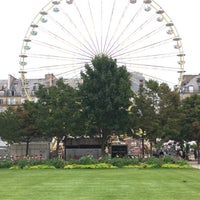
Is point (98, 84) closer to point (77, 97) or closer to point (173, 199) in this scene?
point (77, 97)

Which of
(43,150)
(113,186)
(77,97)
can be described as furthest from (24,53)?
(113,186)

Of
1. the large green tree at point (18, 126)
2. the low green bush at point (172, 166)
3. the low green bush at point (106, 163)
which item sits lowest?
the low green bush at point (172, 166)

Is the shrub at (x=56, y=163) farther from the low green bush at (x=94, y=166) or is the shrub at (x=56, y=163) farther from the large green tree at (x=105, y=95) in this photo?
the large green tree at (x=105, y=95)

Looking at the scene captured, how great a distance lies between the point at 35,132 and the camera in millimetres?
52750

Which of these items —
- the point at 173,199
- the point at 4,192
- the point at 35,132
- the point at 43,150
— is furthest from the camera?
the point at 43,150

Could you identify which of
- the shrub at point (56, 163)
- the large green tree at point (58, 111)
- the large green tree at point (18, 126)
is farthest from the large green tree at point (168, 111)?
the large green tree at point (18, 126)

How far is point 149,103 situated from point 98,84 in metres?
5.34

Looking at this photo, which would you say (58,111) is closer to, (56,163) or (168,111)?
(168,111)

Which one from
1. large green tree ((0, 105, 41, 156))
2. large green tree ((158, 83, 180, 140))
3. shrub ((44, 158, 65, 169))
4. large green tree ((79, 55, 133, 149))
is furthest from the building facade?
shrub ((44, 158, 65, 169))

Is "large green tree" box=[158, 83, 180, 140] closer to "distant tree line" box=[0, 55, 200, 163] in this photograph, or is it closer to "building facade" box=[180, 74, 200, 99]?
"distant tree line" box=[0, 55, 200, 163]

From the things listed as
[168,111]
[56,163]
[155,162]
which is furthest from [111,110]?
[56,163]

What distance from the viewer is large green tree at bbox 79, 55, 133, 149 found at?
4388cm

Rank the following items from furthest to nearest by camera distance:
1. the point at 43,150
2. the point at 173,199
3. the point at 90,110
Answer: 1. the point at 43,150
2. the point at 90,110
3. the point at 173,199

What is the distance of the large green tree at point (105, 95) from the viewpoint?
43875 mm
